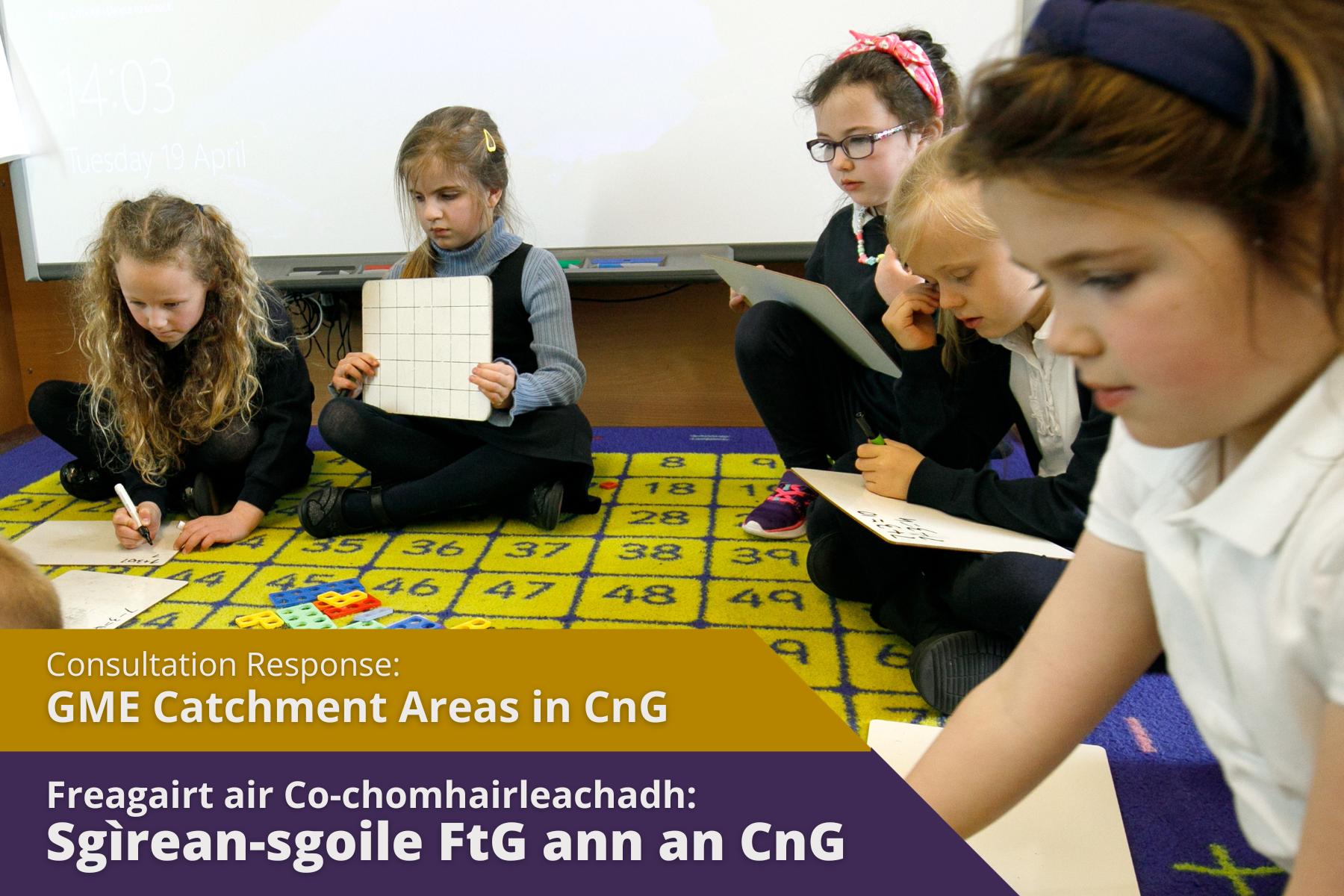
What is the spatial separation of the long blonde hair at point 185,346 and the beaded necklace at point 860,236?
0.95 meters

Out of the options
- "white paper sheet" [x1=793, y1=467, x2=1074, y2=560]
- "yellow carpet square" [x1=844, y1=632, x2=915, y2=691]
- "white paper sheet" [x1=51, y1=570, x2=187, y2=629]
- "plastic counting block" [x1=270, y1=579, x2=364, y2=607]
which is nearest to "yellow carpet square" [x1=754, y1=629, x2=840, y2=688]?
"yellow carpet square" [x1=844, y1=632, x2=915, y2=691]

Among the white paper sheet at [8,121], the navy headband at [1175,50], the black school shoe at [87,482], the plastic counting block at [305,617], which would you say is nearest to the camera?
the navy headband at [1175,50]

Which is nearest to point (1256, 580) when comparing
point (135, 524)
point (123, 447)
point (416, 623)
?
point (416, 623)

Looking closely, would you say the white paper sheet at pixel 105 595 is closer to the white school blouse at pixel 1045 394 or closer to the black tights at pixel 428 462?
the black tights at pixel 428 462

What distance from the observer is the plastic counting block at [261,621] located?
125cm

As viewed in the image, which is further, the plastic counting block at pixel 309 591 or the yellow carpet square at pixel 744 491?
the yellow carpet square at pixel 744 491

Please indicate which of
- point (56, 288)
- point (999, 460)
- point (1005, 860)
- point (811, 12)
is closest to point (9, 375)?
point (56, 288)

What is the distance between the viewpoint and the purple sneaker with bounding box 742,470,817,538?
158 centimetres

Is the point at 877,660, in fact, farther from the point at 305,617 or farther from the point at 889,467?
the point at 305,617

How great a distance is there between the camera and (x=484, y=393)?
63.7 inches

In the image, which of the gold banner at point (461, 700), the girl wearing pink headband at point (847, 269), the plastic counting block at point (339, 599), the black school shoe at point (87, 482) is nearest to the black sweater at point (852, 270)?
the girl wearing pink headband at point (847, 269)

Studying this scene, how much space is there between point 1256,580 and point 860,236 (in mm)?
1191

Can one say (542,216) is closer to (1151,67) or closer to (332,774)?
(332,774)

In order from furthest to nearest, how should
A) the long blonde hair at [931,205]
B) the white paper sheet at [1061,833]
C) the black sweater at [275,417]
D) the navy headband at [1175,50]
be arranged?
the black sweater at [275,417] → the long blonde hair at [931,205] → the white paper sheet at [1061,833] → the navy headband at [1175,50]
